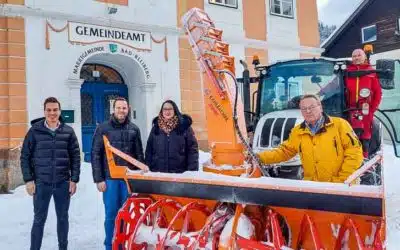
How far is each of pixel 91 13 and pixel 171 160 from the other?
673 centimetres

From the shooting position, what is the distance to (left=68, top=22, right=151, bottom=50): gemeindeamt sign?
994cm

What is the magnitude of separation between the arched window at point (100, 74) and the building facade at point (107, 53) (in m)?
0.03

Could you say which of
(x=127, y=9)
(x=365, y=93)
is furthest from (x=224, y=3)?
(x=365, y=93)

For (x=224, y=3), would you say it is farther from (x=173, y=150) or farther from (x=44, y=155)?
(x=44, y=155)

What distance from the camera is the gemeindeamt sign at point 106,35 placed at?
9939mm

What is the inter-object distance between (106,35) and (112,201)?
671 centimetres

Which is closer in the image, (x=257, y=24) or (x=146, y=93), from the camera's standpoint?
(x=146, y=93)

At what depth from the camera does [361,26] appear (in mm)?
20891

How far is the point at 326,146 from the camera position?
3.57 metres

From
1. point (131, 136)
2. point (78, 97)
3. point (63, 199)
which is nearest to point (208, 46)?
point (131, 136)

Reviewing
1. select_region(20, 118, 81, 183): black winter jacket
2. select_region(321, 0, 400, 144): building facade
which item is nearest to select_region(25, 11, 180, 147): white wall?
select_region(20, 118, 81, 183): black winter jacket

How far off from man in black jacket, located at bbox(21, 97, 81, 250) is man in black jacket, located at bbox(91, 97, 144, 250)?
32 centimetres

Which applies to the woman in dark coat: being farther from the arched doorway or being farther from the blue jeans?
the arched doorway

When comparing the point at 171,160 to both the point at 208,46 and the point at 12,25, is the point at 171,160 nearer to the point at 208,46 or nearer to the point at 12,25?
the point at 208,46
